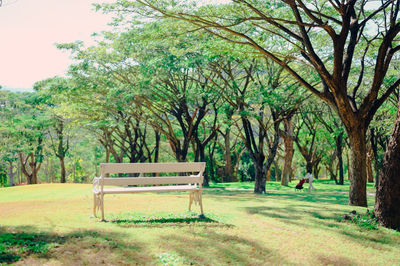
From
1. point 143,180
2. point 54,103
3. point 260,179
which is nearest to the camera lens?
point 143,180

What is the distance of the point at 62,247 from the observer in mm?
4969

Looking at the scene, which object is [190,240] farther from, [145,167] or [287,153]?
[287,153]

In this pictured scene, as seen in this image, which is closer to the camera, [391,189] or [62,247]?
[62,247]

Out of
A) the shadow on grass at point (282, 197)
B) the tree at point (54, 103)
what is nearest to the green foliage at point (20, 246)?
the shadow on grass at point (282, 197)

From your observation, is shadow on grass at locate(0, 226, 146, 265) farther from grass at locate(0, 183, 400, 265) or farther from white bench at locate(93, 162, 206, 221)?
white bench at locate(93, 162, 206, 221)

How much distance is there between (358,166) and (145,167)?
6.75 meters

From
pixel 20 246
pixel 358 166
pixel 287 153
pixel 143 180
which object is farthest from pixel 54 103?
pixel 20 246

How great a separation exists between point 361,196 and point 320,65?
13.5 ft

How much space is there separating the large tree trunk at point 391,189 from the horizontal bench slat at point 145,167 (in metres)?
3.77

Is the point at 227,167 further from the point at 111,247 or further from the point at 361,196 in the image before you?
the point at 111,247

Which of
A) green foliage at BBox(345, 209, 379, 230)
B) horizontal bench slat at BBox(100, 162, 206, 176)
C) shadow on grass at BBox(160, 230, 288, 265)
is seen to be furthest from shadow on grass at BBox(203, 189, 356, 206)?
shadow on grass at BBox(160, 230, 288, 265)

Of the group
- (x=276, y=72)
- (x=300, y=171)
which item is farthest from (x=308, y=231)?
(x=300, y=171)

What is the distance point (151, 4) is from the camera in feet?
32.9

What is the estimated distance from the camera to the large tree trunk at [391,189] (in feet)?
23.7
